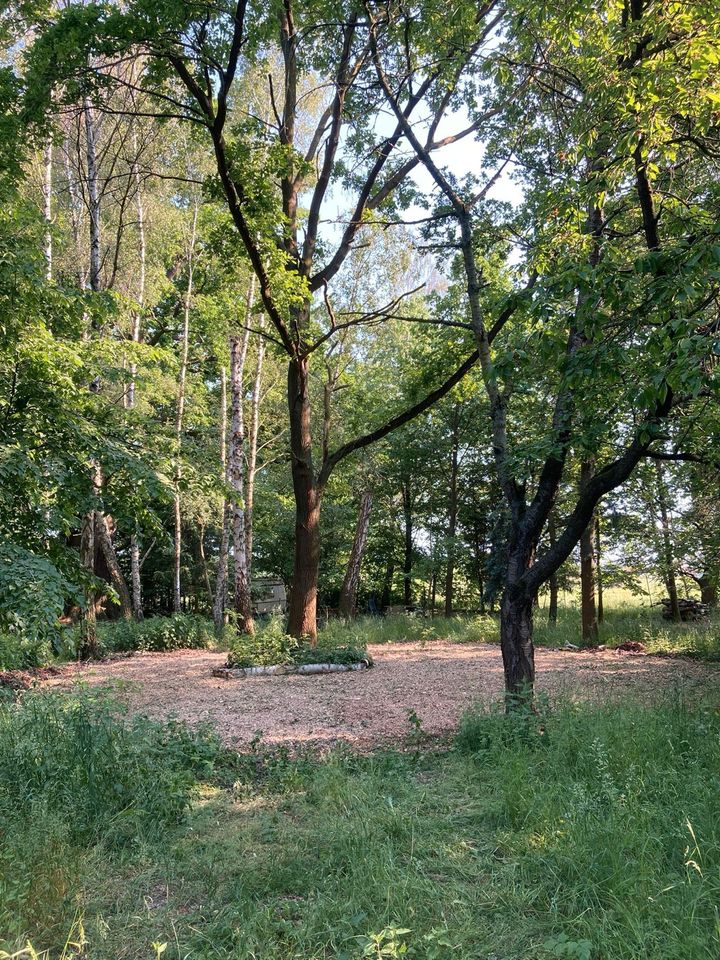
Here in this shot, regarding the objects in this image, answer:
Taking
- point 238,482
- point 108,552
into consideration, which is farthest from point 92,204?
point 108,552

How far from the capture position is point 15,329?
5.26 m

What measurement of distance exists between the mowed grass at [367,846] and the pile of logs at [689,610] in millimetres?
10185

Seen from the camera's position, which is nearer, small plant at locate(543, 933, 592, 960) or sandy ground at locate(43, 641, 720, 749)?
small plant at locate(543, 933, 592, 960)

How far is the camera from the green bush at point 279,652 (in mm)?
9953

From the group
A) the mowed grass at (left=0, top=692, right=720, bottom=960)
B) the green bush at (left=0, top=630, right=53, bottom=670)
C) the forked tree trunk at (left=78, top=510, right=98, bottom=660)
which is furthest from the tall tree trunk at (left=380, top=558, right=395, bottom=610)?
the mowed grass at (left=0, top=692, right=720, bottom=960)

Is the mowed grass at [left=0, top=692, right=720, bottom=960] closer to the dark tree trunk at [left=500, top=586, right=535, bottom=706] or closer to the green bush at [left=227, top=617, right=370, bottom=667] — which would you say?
the dark tree trunk at [left=500, top=586, right=535, bottom=706]

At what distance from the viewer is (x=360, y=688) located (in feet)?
28.2

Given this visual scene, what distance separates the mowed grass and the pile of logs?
1019 cm

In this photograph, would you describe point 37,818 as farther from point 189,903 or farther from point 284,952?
point 284,952

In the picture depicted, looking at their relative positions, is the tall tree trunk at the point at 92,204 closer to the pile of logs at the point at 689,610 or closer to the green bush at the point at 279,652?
the green bush at the point at 279,652

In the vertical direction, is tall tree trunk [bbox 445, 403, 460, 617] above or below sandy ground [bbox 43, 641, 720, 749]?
above

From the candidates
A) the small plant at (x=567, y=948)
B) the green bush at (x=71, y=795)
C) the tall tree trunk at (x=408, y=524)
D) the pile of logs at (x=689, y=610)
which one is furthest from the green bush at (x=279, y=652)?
the tall tree trunk at (x=408, y=524)

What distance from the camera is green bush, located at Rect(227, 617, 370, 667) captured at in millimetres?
9953

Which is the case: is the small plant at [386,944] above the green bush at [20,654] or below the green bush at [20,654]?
below
